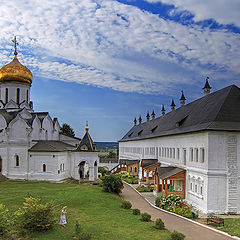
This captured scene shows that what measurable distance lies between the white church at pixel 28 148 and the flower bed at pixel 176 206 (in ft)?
53.2

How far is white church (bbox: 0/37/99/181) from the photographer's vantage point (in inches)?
1382

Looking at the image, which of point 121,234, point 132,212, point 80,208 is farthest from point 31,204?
point 132,212

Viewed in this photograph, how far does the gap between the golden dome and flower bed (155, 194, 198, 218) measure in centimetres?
2722

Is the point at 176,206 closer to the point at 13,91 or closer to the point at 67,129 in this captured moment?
the point at 13,91

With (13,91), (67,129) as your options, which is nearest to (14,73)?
(13,91)

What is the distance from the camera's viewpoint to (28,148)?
3591 cm

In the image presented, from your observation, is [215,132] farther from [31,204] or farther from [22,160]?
[22,160]

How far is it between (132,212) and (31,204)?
7.40 meters

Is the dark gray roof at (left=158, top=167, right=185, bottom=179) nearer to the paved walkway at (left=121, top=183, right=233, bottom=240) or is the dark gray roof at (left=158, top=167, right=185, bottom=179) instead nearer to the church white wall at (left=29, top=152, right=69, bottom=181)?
the paved walkway at (left=121, top=183, right=233, bottom=240)

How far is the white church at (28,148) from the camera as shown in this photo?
35.1 metres

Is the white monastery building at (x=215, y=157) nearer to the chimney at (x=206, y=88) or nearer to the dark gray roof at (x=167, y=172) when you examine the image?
the dark gray roof at (x=167, y=172)

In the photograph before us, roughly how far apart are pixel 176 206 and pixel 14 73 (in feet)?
96.8

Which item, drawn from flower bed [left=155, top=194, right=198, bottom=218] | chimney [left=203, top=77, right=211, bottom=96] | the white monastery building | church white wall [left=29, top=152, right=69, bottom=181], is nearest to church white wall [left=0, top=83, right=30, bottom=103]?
church white wall [left=29, top=152, right=69, bottom=181]

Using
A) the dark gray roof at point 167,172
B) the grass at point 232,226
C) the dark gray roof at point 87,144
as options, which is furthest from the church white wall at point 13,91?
the grass at point 232,226
